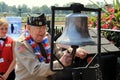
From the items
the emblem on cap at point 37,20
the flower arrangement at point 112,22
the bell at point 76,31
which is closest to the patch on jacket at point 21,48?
the emblem on cap at point 37,20

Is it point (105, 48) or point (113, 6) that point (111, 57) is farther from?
point (113, 6)

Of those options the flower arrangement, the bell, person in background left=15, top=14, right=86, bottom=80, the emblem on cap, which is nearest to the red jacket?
the flower arrangement

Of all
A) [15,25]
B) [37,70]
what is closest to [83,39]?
[37,70]

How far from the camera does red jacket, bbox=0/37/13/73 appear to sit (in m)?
5.12

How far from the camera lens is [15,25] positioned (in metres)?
11.5

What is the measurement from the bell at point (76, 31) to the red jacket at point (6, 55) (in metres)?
3.04

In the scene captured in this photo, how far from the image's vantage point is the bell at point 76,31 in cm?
213

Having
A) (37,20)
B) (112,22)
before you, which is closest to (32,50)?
(37,20)

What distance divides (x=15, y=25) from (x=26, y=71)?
28.5 feet

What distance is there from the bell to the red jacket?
9.96 feet

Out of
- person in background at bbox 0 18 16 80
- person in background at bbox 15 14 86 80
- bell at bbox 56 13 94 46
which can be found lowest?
person in background at bbox 0 18 16 80

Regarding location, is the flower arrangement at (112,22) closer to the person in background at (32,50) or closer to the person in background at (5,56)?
the person in background at (5,56)

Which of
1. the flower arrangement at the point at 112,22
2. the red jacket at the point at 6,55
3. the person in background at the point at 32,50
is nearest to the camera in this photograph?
the person in background at the point at 32,50

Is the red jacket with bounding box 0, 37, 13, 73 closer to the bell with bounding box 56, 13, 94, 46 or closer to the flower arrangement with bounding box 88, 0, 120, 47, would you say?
the flower arrangement with bounding box 88, 0, 120, 47
